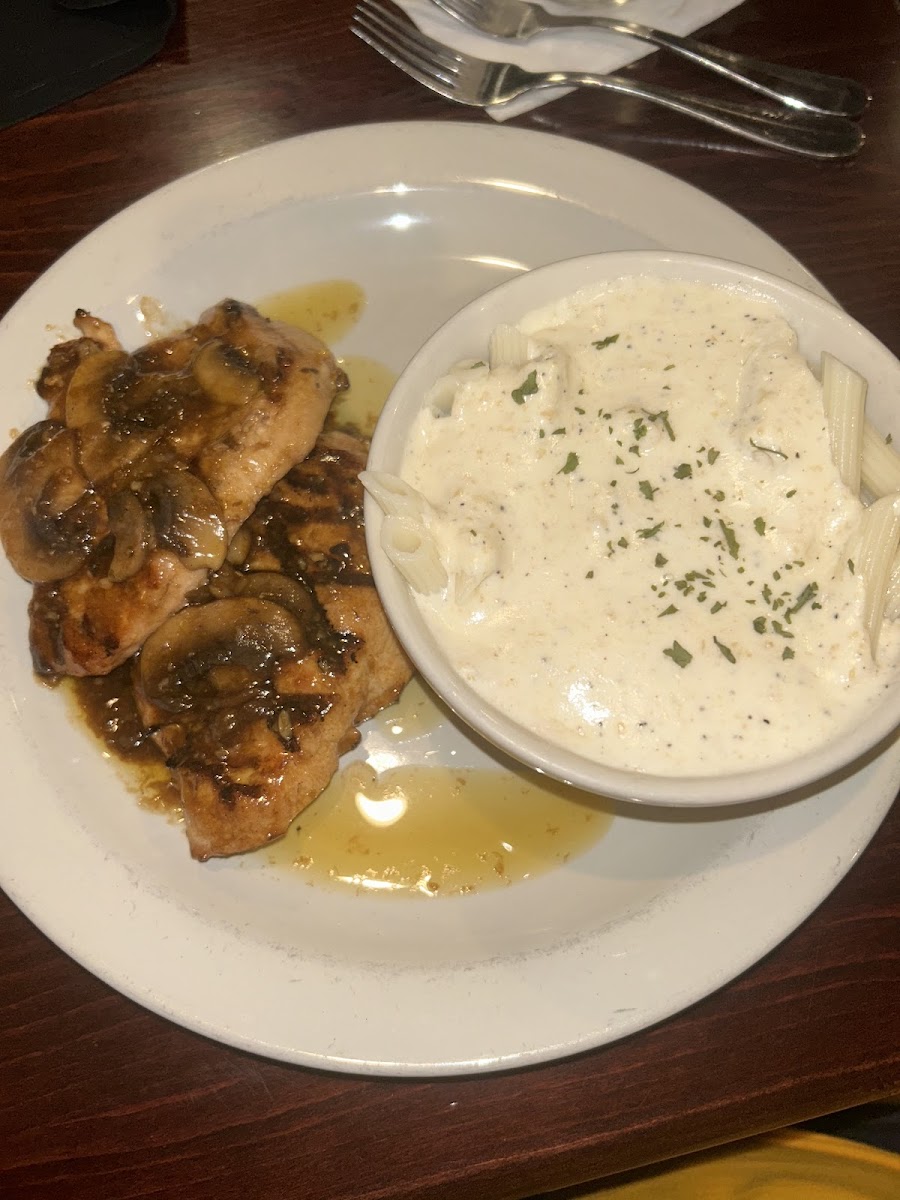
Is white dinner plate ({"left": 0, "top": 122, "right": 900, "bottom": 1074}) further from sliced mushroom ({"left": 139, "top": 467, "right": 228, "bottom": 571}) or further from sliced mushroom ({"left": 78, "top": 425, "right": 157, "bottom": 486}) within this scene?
sliced mushroom ({"left": 139, "top": 467, "right": 228, "bottom": 571})

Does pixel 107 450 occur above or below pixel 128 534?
above

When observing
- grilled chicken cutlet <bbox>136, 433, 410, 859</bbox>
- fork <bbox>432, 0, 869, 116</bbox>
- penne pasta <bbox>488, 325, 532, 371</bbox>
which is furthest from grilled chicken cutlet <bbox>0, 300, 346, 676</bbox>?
fork <bbox>432, 0, 869, 116</bbox>

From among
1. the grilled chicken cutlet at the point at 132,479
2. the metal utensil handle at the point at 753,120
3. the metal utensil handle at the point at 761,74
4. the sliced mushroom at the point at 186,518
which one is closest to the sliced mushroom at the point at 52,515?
the grilled chicken cutlet at the point at 132,479

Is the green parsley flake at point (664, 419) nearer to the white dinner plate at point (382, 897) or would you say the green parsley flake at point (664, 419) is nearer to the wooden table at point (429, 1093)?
the white dinner plate at point (382, 897)

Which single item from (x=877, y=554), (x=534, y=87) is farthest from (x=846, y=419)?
(x=534, y=87)

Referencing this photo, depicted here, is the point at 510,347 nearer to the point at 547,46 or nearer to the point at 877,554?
Result: the point at 877,554
